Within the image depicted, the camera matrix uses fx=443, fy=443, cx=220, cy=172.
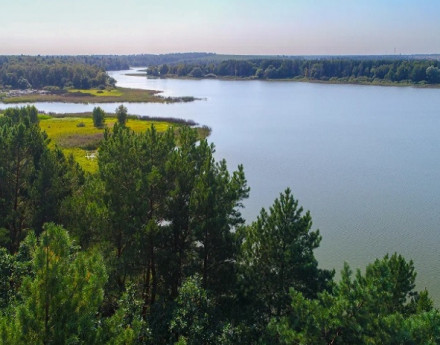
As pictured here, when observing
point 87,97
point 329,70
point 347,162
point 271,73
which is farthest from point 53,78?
point 347,162

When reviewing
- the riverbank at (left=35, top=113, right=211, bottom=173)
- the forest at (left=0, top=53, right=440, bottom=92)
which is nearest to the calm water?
the riverbank at (left=35, top=113, right=211, bottom=173)

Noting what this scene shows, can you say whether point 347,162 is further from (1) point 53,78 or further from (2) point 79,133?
(1) point 53,78

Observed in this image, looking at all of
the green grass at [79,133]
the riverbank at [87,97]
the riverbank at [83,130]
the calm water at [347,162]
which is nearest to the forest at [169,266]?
the calm water at [347,162]

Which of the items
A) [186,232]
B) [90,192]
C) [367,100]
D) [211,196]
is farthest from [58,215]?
[367,100]

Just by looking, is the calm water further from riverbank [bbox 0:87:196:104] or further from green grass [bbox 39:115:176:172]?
green grass [bbox 39:115:176:172]

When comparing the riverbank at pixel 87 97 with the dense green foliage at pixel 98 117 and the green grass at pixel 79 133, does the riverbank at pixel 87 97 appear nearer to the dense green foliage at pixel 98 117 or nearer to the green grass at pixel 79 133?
the green grass at pixel 79 133

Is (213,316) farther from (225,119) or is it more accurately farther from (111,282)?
(225,119)
